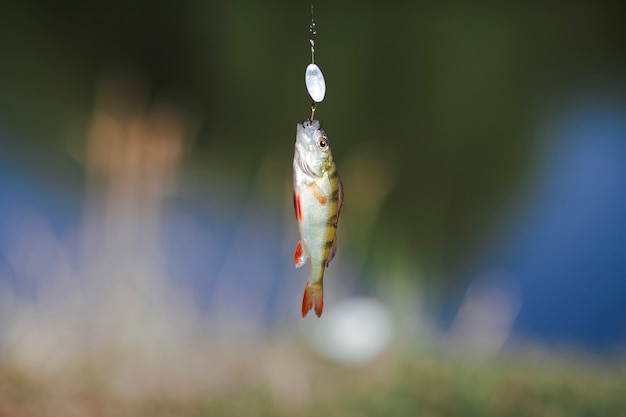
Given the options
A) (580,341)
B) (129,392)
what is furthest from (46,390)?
(580,341)

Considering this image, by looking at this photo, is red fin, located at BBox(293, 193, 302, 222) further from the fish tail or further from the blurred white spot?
the blurred white spot

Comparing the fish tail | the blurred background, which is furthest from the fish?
the blurred background

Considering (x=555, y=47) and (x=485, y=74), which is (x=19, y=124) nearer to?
(x=485, y=74)

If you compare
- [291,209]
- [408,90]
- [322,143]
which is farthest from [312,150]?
[408,90]

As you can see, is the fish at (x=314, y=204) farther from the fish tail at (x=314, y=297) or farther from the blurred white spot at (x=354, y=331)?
the blurred white spot at (x=354, y=331)

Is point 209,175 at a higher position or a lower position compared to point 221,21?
lower

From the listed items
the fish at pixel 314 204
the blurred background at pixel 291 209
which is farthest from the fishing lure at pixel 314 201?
the blurred background at pixel 291 209

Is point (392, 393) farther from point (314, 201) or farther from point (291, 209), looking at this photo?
point (314, 201)
